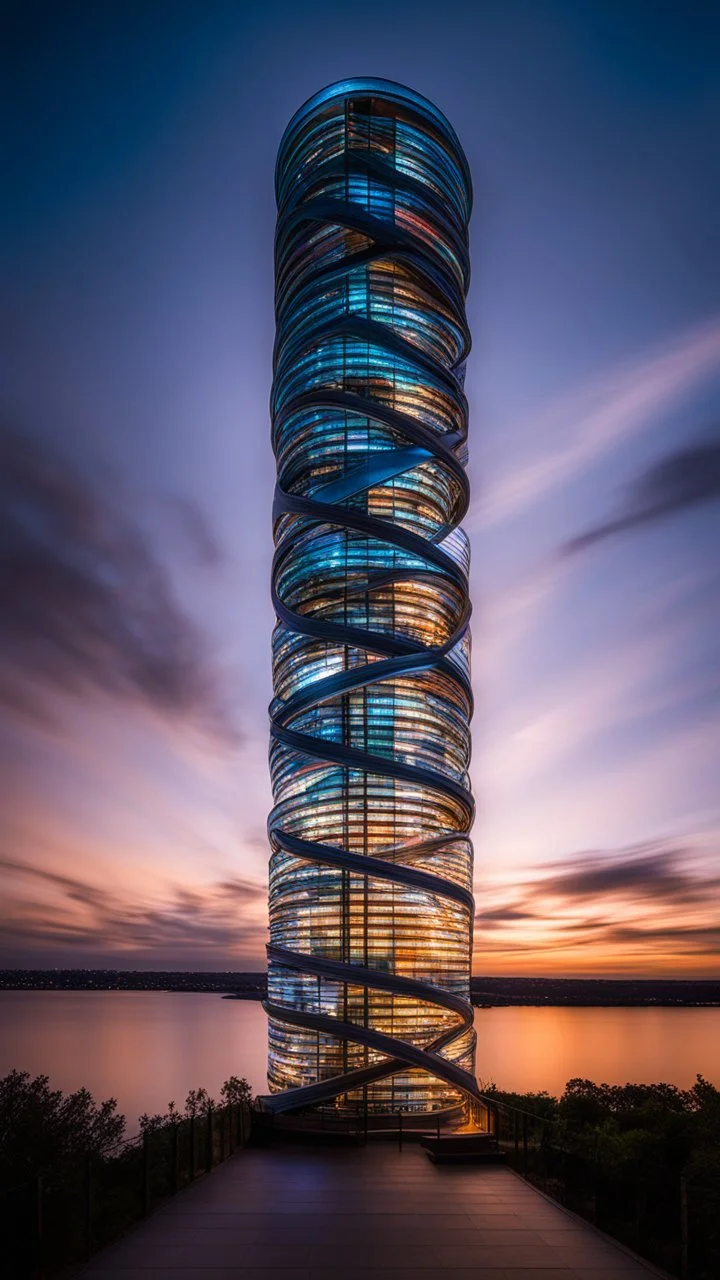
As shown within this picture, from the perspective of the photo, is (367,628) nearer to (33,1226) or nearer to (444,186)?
(444,186)

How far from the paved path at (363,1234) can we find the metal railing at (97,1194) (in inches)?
16.6

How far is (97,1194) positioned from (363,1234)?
574cm

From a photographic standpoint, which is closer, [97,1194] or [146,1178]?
[146,1178]

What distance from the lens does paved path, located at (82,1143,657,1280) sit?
10.9 meters

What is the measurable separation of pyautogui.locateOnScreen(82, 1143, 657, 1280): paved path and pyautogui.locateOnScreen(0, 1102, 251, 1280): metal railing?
0.42m

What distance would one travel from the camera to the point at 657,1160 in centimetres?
2306

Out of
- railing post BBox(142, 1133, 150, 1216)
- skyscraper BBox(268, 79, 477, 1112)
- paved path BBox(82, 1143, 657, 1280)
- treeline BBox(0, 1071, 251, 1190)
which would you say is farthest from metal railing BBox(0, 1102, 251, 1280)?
skyscraper BBox(268, 79, 477, 1112)

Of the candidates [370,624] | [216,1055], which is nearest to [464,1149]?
[370,624]

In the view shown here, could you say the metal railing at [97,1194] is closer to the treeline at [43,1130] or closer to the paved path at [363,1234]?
the paved path at [363,1234]

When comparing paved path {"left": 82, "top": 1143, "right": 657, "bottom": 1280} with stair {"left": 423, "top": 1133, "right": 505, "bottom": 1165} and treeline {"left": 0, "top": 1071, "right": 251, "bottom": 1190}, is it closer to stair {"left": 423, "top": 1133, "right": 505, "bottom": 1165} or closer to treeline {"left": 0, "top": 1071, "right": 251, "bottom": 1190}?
stair {"left": 423, "top": 1133, "right": 505, "bottom": 1165}

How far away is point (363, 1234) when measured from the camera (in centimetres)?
1260

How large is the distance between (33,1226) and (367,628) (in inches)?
770

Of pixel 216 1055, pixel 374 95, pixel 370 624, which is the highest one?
pixel 374 95

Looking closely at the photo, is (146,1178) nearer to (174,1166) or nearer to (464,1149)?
(174,1166)
